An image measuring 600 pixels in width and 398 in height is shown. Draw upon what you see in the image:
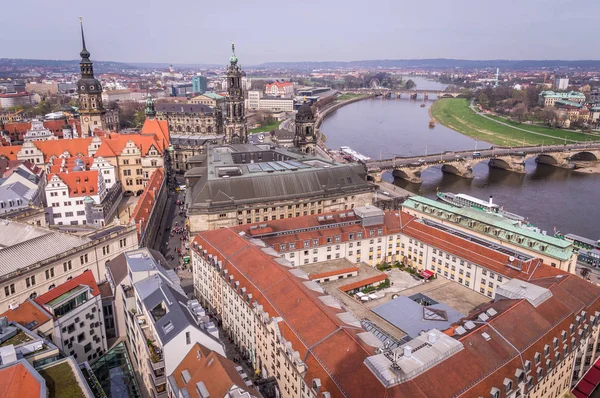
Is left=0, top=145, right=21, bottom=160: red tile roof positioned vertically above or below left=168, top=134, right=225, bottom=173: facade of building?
above

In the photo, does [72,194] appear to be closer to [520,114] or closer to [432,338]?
[432,338]

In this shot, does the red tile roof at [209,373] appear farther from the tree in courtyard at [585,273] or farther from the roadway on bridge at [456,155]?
the roadway on bridge at [456,155]

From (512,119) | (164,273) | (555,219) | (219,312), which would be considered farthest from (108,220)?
(512,119)

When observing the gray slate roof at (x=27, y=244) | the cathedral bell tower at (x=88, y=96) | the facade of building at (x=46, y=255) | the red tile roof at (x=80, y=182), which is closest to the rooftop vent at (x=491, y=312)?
the facade of building at (x=46, y=255)

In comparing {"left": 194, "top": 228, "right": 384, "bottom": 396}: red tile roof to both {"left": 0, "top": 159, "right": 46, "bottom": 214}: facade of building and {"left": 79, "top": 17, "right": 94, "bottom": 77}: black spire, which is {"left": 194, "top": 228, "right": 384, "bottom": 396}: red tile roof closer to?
{"left": 0, "top": 159, "right": 46, "bottom": 214}: facade of building

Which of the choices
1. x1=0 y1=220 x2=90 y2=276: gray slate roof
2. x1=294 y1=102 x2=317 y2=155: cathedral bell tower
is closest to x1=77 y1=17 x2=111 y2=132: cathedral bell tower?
x1=294 y1=102 x2=317 y2=155: cathedral bell tower

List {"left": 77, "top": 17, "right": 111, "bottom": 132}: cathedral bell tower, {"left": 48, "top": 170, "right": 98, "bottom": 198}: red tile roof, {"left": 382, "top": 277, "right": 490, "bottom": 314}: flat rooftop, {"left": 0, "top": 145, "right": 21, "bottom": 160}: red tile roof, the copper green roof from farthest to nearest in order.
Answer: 1. {"left": 77, "top": 17, "right": 111, "bottom": 132}: cathedral bell tower
2. {"left": 0, "top": 145, "right": 21, "bottom": 160}: red tile roof
3. {"left": 48, "top": 170, "right": 98, "bottom": 198}: red tile roof
4. the copper green roof
5. {"left": 382, "top": 277, "right": 490, "bottom": 314}: flat rooftop

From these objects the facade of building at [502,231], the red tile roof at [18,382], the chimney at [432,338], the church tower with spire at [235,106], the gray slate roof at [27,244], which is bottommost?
the facade of building at [502,231]
